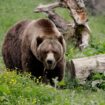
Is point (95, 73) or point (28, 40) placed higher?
point (28, 40)

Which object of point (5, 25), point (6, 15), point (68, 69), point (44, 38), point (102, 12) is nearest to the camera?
point (44, 38)


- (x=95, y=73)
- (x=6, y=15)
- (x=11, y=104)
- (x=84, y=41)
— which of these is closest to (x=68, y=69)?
(x=95, y=73)

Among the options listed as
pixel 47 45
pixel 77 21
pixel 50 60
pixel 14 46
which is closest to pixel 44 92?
pixel 50 60

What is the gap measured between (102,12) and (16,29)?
11.2 m

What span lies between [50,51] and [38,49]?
328mm

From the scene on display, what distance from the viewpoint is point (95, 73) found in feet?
33.6

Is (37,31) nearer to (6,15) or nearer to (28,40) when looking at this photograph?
(28,40)

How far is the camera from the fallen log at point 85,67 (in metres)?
10.1

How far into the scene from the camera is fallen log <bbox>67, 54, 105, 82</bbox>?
10.1 metres

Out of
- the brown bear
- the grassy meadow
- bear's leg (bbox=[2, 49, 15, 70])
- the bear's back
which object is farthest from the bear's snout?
bear's leg (bbox=[2, 49, 15, 70])

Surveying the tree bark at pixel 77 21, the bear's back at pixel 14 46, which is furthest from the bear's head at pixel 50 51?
the tree bark at pixel 77 21

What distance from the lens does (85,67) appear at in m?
10.1

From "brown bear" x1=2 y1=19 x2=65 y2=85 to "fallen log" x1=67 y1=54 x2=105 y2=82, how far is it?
247 millimetres

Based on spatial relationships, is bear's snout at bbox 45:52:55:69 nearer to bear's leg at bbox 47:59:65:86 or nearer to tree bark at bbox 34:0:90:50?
bear's leg at bbox 47:59:65:86
